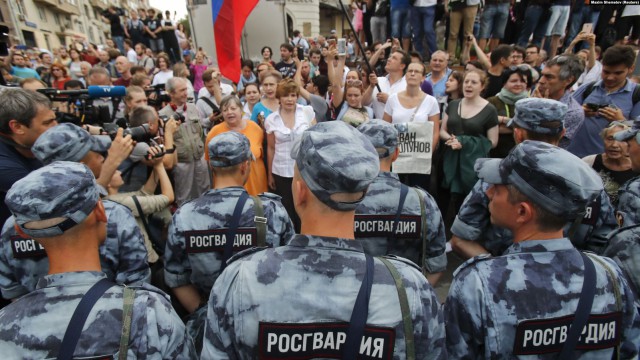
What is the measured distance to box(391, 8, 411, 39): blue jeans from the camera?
841cm

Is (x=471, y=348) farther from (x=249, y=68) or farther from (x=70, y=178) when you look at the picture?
(x=249, y=68)

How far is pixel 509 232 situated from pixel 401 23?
7428 millimetres

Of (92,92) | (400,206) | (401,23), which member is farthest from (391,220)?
(401,23)

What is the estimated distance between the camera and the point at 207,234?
7.28 ft

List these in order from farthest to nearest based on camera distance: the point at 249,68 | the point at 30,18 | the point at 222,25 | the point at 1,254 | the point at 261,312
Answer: the point at 30,18, the point at 249,68, the point at 222,25, the point at 1,254, the point at 261,312

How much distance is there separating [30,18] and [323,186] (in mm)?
41393

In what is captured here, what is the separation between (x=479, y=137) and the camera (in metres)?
4.17

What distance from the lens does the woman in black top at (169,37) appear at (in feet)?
44.6

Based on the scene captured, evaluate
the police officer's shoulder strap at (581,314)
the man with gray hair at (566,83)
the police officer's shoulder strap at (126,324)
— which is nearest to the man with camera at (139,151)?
the police officer's shoulder strap at (126,324)

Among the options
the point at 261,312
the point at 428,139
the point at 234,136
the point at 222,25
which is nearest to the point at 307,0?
the point at 222,25

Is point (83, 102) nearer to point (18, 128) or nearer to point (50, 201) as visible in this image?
point (18, 128)

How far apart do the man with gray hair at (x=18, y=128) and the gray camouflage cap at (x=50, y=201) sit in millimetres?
1492

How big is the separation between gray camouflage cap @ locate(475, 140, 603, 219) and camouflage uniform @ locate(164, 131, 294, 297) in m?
1.46

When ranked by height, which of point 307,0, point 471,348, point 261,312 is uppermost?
point 307,0
